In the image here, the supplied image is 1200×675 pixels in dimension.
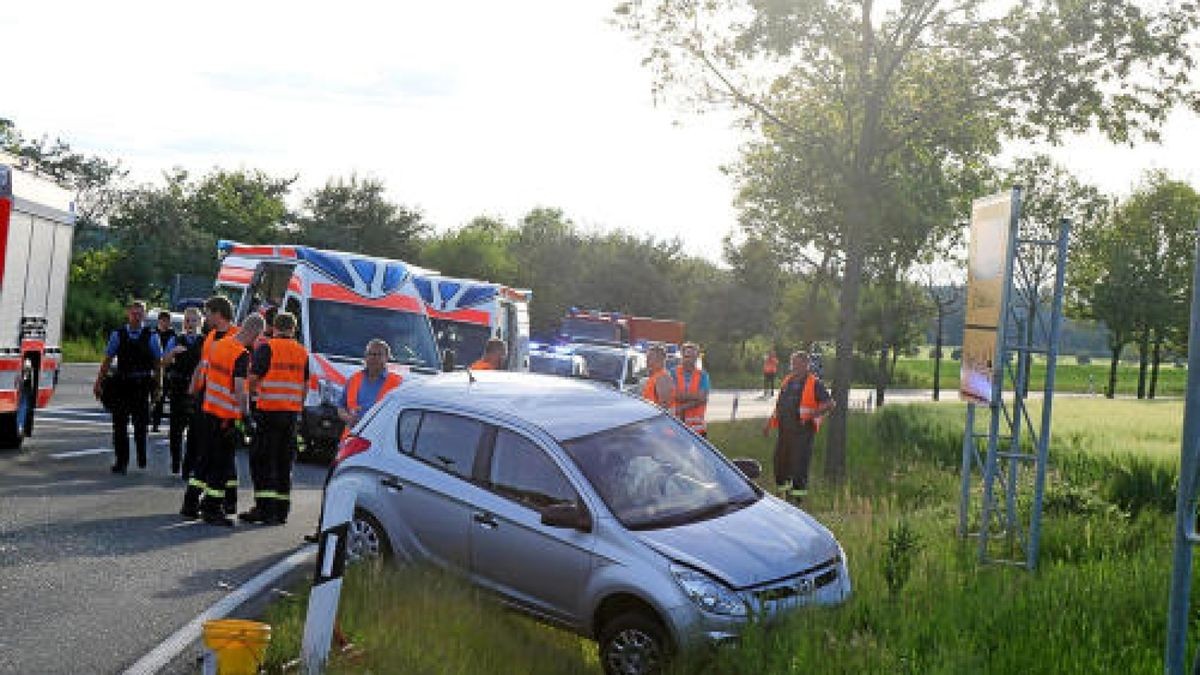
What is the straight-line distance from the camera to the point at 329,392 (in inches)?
693

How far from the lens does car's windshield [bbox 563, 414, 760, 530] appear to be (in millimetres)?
8102

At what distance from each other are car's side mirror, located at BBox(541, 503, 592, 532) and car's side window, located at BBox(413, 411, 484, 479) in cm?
105

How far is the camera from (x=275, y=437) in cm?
1238

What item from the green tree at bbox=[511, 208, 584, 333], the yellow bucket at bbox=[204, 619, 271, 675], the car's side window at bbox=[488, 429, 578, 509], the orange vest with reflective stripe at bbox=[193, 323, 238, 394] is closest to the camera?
the yellow bucket at bbox=[204, 619, 271, 675]

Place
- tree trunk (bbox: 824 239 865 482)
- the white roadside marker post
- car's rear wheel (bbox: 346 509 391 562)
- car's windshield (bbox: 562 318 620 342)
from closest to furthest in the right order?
the white roadside marker post, car's rear wheel (bbox: 346 509 391 562), tree trunk (bbox: 824 239 865 482), car's windshield (bbox: 562 318 620 342)

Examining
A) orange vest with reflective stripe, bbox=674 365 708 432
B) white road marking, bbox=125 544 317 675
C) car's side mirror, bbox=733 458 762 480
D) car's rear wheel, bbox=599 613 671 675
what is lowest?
white road marking, bbox=125 544 317 675

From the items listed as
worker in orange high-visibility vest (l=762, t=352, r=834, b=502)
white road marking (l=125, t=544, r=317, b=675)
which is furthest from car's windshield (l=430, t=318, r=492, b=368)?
white road marking (l=125, t=544, r=317, b=675)

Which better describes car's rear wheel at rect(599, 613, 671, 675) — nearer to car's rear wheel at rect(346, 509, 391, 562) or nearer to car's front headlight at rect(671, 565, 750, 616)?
car's front headlight at rect(671, 565, 750, 616)

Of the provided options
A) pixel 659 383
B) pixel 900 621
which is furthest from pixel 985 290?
pixel 900 621

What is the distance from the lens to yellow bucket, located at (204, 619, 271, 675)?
20.1 ft

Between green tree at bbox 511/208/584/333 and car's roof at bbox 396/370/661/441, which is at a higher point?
green tree at bbox 511/208/584/333

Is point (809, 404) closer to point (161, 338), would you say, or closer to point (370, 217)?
point (161, 338)

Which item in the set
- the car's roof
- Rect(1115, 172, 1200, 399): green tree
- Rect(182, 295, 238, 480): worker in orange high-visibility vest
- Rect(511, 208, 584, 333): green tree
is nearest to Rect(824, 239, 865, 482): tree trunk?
Rect(182, 295, 238, 480): worker in orange high-visibility vest

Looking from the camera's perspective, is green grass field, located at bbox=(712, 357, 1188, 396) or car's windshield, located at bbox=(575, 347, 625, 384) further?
green grass field, located at bbox=(712, 357, 1188, 396)
